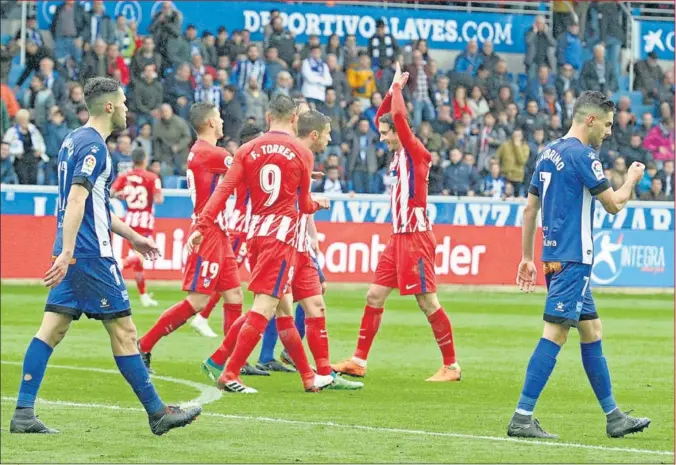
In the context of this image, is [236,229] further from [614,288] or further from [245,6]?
[245,6]

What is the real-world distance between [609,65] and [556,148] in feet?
77.0

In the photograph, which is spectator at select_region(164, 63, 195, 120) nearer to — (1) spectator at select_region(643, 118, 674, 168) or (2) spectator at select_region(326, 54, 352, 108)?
(2) spectator at select_region(326, 54, 352, 108)

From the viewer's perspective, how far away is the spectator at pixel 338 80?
2819 centimetres

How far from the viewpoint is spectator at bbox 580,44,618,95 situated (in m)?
31.2

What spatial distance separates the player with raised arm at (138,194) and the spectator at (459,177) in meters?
8.05

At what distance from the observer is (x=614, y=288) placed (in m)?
24.7

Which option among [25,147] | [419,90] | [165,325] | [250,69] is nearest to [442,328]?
[165,325]

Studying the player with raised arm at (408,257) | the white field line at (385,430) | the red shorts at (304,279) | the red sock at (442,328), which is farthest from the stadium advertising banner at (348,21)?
the white field line at (385,430)

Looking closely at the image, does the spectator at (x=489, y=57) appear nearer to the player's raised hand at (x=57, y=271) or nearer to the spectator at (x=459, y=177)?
the spectator at (x=459, y=177)

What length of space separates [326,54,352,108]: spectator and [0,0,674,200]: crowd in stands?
0.07 feet

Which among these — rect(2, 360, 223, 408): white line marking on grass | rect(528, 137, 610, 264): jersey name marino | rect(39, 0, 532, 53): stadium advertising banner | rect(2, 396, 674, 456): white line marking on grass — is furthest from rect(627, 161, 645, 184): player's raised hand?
rect(39, 0, 532, 53): stadium advertising banner

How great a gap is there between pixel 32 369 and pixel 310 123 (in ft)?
11.8

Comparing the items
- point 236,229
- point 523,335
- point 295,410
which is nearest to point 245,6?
point 523,335

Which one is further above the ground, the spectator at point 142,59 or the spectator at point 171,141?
the spectator at point 142,59
